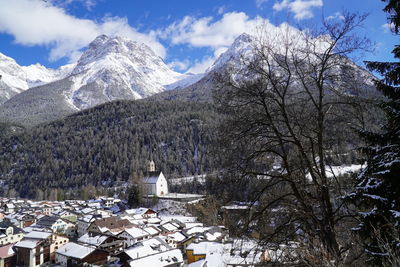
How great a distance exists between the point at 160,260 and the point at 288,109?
86.2ft

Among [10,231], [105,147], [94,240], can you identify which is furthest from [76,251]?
[105,147]

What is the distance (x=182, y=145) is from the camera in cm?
13175

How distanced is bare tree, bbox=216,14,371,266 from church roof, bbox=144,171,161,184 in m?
73.1

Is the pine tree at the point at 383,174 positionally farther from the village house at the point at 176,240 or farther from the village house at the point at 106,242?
the village house at the point at 106,242

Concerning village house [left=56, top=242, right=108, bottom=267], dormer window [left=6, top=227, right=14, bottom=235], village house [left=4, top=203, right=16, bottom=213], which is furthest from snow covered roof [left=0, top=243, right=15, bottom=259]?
village house [left=4, top=203, right=16, bottom=213]

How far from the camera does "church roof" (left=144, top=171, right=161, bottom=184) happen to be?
256 feet

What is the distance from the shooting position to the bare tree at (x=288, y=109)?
6270 millimetres

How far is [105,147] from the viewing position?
139 m

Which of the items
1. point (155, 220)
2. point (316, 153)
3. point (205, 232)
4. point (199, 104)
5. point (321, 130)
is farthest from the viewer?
point (199, 104)

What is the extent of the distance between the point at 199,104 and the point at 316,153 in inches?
6383

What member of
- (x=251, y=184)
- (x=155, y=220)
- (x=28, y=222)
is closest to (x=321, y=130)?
(x=251, y=184)

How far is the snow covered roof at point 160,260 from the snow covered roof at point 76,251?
10.5 m

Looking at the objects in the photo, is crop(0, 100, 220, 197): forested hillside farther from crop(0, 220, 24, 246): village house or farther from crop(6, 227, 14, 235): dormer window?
crop(6, 227, 14, 235): dormer window

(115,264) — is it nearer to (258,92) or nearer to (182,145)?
(258,92)
